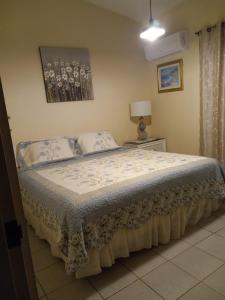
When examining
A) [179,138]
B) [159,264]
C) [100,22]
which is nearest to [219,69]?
[179,138]

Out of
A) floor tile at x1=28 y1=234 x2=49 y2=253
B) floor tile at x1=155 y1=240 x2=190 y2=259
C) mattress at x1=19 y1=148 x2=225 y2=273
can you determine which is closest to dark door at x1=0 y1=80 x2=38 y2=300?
mattress at x1=19 y1=148 x2=225 y2=273

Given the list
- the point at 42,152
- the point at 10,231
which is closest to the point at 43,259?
the point at 42,152

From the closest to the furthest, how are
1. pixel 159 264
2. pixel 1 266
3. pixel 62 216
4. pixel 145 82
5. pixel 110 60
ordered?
pixel 1 266
pixel 62 216
pixel 159 264
pixel 110 60
pixel 145 82

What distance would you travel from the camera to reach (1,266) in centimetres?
61

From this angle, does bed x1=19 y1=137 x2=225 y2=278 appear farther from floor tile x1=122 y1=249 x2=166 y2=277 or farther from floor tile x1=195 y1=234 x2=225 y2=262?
floor tile x1=195 y1=234 x2=225 y2=262

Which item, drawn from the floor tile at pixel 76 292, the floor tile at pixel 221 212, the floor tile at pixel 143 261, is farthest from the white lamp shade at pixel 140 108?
the floor tile at pixel 76 292

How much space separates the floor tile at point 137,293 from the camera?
1515 millimetres

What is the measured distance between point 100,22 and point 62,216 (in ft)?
9.81

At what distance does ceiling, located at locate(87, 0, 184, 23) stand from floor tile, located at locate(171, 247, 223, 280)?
3.24 meters

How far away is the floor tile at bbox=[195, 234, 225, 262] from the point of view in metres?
1.88

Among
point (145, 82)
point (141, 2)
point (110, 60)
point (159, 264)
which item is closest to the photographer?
point (159, 264)

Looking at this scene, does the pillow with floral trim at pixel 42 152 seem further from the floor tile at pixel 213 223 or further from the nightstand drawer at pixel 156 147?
the floor tile at pixel 213 223

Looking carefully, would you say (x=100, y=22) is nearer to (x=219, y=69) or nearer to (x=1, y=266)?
(x=219, y=69)

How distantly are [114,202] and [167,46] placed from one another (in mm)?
2738
